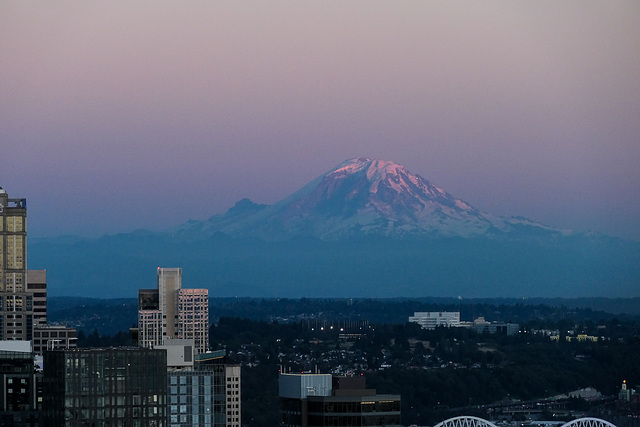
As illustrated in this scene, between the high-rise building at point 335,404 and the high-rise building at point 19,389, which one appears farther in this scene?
the high-rise building at point 19,389

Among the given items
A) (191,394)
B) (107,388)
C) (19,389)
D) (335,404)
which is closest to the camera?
(107,388)

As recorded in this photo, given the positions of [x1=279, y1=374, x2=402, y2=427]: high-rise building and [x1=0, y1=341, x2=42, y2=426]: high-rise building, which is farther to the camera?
[x1=0, y1=341, x2=42, y2=426]: high-rise building

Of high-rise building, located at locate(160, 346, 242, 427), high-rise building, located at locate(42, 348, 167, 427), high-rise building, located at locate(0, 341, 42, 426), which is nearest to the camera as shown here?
high-rise building, located at locate(42, 348, 167, 427)

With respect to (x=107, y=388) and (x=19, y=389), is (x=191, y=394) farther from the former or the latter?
(x=19, y=389)

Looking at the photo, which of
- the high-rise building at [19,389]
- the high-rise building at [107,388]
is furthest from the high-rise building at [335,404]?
the high-rise building at [19,389]

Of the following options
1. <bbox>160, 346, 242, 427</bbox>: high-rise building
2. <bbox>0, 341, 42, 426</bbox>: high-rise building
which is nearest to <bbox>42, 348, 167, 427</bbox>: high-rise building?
<bbox>160, 346, 242, 427</bbox>: high-rise building

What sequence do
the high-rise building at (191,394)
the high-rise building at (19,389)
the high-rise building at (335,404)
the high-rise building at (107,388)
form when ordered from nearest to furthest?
the high-rise building at (107,388)
the high-rise building at (335,404)
the high-rise building at (191,394)
the high-rise building at (19,389)

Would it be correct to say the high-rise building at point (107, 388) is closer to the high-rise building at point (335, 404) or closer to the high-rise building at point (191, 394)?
the high-rise building at point (191, 394)

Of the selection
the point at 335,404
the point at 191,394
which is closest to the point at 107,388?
the point at 335,404

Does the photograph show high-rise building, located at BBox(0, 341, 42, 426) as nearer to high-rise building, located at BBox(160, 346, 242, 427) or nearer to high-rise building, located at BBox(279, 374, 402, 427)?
high-rise building, located at BBox(160, 346, 242, 427)
